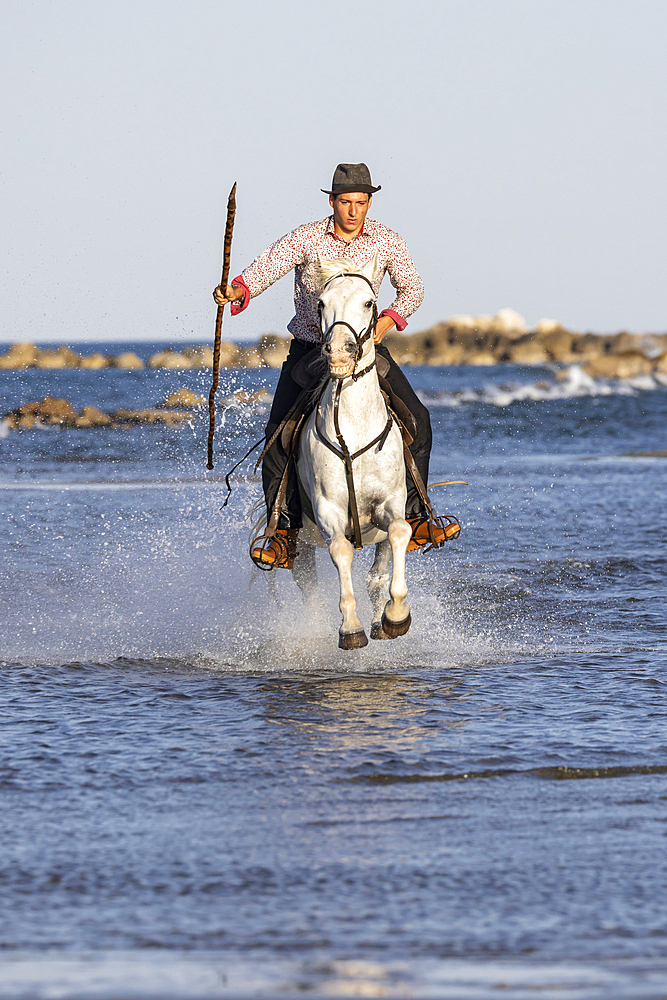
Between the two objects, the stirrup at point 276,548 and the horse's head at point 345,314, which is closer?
the horse's head at point 345,314

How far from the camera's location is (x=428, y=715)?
6680 mm

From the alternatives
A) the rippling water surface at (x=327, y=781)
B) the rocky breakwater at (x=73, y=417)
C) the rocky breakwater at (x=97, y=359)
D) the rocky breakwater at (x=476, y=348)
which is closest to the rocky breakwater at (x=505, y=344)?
the rocky breakwater at (x=476, y=348)

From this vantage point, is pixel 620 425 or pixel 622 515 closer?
Answer: pixel 622 515

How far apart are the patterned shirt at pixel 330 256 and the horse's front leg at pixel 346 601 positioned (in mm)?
1490

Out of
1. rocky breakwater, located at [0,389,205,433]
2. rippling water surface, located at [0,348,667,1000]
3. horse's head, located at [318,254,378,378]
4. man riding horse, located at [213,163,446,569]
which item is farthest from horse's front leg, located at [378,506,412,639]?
rocky breakwater, located at [0,389,205,433]

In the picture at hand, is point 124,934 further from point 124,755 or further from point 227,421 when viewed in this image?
point 227,421

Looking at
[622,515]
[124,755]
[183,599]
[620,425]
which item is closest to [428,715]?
[124,755]

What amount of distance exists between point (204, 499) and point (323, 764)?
14.0 meters

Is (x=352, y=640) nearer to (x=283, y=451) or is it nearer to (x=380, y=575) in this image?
(x=380, y=575)

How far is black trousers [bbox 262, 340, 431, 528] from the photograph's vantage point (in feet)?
27.6

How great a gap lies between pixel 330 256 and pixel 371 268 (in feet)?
2.48

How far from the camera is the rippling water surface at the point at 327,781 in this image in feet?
12.4

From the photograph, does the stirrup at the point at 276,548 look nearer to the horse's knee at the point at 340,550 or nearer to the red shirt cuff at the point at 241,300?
the horse's knee at the point at 340,550

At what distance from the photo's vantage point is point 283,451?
8469mm
